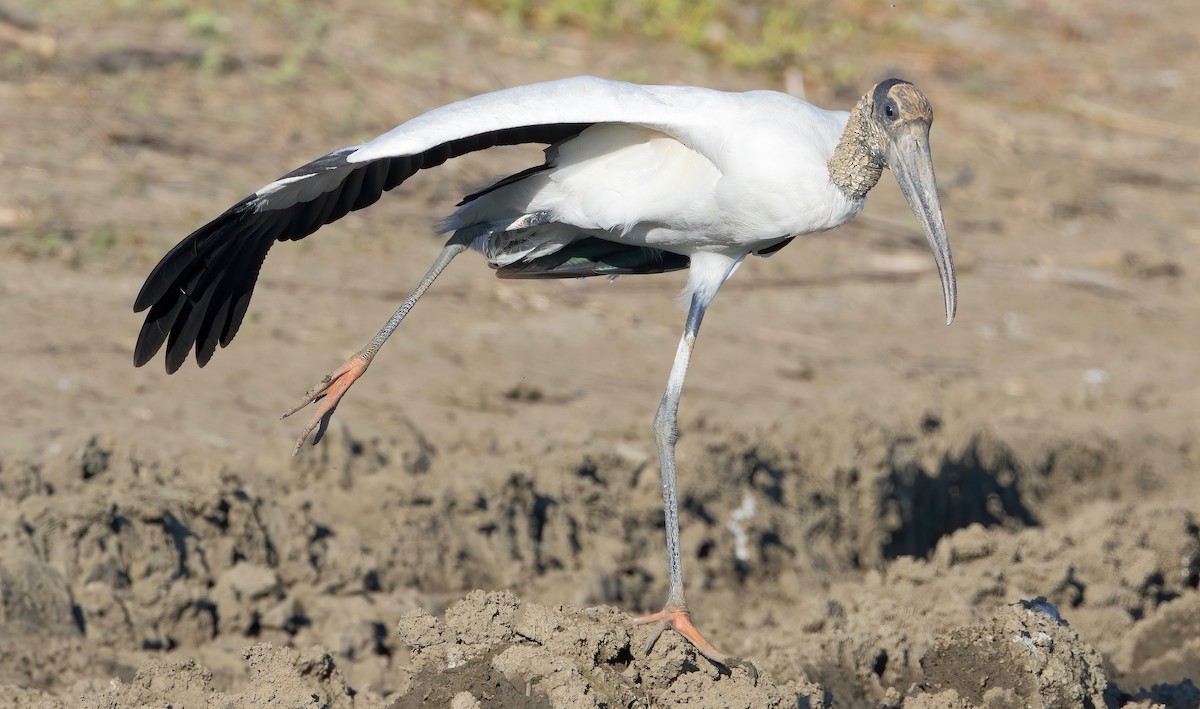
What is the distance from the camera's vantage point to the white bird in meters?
4.48

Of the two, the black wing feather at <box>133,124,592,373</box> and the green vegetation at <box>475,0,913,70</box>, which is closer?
the black wing feather at <box>133,124,592,373</box>

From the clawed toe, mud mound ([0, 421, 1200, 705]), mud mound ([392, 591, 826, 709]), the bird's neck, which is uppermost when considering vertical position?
the bird's neck

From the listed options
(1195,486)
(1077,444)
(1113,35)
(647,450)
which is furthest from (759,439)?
(1113,35)

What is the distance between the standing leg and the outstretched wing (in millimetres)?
686

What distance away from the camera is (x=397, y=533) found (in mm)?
5543

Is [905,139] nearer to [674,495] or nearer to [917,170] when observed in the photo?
[917,170]

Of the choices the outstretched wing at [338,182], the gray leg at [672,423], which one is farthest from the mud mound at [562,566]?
the outstretched wing at [338,182]

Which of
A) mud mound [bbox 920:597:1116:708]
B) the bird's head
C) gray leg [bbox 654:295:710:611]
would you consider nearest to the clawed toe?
gray leg [bbox 654:295:710:611]

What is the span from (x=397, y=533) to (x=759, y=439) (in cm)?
186

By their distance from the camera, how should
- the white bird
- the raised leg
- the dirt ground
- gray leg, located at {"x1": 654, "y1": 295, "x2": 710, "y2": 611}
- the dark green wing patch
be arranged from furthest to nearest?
the dark green wing patch < gray leg, located at {"x1": 654, "y1": 295, "x2": 710, "y2": 611} < the raised leg < the dirt ground < the white bird

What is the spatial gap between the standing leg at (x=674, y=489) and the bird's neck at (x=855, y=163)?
63 cm

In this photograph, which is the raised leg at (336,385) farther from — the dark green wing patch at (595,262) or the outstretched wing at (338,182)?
the dark green wing patch at (595,262)

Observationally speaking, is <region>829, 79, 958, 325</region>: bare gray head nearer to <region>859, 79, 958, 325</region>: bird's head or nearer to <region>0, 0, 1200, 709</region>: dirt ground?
<region>859, 79, 958, 325</region>: bird's head

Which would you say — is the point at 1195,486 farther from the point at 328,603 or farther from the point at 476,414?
the point at 328,603
